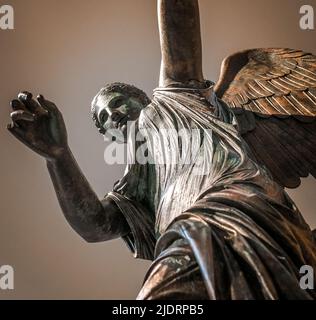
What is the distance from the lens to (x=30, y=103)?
6.07ft

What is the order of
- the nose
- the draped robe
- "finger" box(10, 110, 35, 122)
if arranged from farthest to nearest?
the nose, "finger" box(10, 110, 35, 122), the draped robe

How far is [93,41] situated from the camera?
3270mm

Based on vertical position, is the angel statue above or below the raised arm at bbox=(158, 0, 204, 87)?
below

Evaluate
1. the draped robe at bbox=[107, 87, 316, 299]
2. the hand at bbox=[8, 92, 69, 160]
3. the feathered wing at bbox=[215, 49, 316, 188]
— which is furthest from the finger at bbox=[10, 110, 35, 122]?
the feathered wing at bbox=[215, 49, 316, 188]

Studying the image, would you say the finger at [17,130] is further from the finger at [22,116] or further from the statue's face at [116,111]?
the statue's face at [116,111]

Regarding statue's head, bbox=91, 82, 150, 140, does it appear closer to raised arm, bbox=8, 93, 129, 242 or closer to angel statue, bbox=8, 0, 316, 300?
angel statue, bbox=8, 0, 316, 300

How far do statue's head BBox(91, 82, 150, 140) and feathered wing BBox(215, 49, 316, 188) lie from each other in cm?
27

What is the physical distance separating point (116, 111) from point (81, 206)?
30 cm

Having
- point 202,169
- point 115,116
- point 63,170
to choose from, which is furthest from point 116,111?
point 202,169

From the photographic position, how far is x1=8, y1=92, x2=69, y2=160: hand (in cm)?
184
